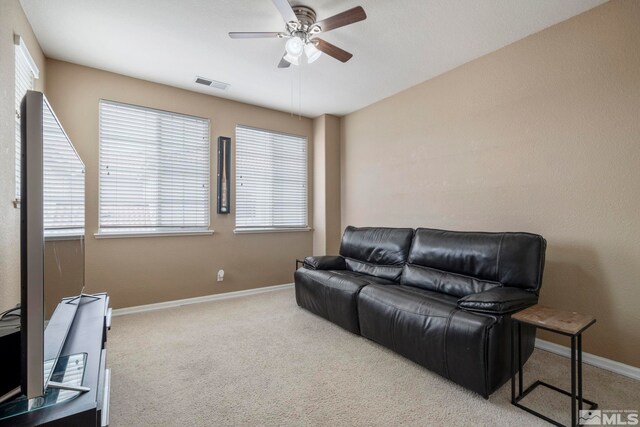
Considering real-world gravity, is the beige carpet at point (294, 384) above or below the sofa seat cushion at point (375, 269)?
below

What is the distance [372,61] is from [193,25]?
1.68m

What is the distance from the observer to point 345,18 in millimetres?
2027

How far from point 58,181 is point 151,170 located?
2.40 meters

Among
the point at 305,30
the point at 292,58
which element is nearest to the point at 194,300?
the point at 292,58

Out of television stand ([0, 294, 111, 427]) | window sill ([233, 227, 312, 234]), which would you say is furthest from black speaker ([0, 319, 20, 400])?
window sill ([233, 227, 312, 234])

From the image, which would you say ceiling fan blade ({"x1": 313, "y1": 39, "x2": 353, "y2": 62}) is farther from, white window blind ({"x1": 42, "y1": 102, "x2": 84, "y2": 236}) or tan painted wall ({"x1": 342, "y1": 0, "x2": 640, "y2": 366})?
white window blind ({"x1": 42, "y1": 102, "x2": 84, "y2": 236})

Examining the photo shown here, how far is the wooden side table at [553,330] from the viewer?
1.55m

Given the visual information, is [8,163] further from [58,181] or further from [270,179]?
[270,179]

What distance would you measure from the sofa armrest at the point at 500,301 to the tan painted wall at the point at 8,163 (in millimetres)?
2922

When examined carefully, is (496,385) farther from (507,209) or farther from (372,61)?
(372,61)

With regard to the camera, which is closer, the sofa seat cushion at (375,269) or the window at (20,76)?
the window at (20,76)

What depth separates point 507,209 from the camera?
2807 mm

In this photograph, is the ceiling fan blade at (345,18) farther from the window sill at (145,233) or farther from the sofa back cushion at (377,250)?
the window sill at (145,233)

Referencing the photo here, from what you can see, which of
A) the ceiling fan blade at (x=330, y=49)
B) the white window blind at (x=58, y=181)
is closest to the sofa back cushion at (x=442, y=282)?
the ceiling fan blade at (x=330, y=49)
